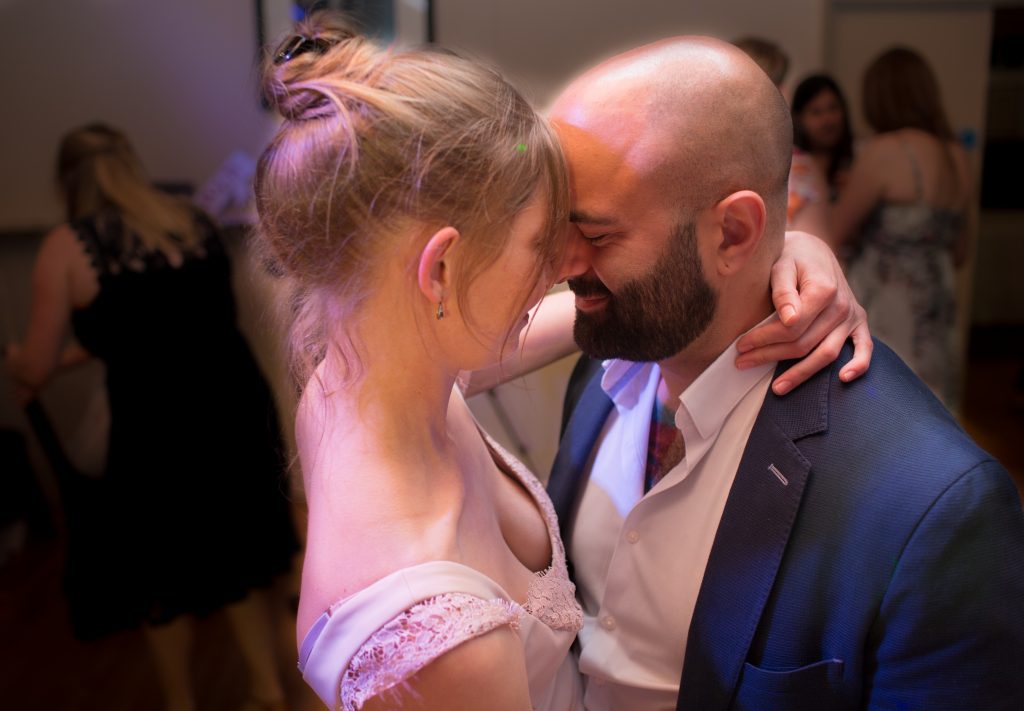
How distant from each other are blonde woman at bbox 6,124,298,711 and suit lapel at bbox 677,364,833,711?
1.67 m

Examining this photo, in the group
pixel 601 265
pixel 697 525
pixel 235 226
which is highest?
pixel 601 265

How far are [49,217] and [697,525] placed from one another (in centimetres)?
406

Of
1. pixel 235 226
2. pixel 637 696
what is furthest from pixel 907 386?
Result: pixel 235 226

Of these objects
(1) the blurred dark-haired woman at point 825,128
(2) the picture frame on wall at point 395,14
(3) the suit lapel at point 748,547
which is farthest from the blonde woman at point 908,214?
(3) the suit lapel at point 748,547

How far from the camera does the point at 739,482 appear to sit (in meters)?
1.19

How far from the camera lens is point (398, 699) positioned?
0.80 metres

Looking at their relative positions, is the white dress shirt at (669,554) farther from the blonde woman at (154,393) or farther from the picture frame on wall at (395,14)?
the picture frame on wall at (395,14)

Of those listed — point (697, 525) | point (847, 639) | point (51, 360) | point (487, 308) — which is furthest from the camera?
point (51, 360)

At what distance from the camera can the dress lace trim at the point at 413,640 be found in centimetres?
79

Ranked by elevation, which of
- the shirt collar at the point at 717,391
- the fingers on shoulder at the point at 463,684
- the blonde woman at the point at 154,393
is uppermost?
the shirt collar at the point at 717,391

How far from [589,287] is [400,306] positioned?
0.45 meters

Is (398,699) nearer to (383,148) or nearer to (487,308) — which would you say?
(487,308)

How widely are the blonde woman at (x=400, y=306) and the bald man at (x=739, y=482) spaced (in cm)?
27

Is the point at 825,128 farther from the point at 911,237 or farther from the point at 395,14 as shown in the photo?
the point at 395,14
